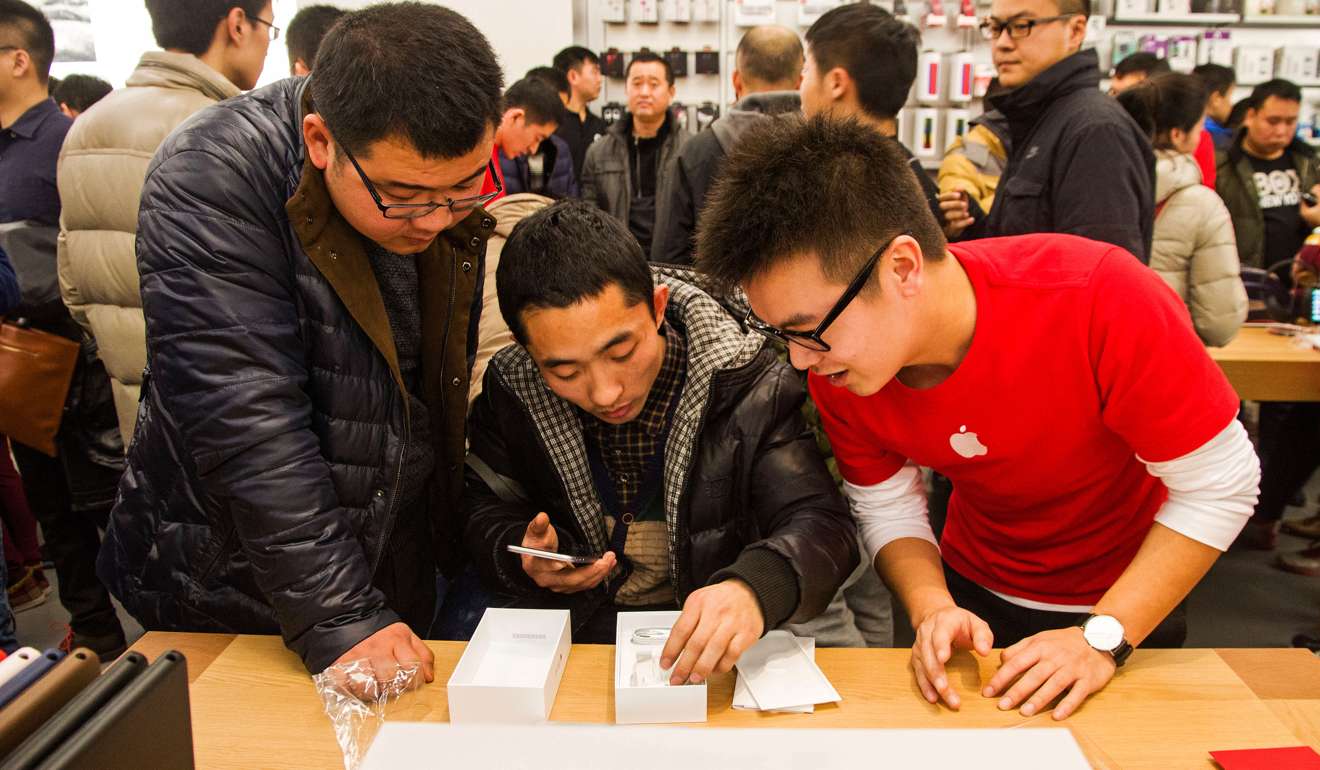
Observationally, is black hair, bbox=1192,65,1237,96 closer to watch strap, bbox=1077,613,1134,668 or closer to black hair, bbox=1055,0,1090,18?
black hair, bbox=1055,0,1090,18

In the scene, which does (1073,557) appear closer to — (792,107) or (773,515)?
(773,515)

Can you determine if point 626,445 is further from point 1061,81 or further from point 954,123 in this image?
point 954,123

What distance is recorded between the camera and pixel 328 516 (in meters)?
1.10

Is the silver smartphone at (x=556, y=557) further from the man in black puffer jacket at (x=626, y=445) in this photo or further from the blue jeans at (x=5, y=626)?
the blue jeans at (x=5, y=626)

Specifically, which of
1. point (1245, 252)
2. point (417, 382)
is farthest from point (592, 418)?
point (1245, 252)

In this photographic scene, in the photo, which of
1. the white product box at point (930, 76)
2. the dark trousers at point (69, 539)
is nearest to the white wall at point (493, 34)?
the white product box at point (930, 76)

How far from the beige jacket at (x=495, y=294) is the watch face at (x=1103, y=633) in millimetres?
1134

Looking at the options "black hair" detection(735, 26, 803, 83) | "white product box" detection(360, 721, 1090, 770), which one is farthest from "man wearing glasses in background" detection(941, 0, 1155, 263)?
"white product box" detection(360, 721, 1090, 770)

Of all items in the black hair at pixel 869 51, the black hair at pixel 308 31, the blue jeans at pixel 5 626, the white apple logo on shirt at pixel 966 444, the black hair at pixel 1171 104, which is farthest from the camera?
the black hair at pixel 1171 104

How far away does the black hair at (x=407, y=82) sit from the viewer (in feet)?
3.43

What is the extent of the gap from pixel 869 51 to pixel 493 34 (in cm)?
386

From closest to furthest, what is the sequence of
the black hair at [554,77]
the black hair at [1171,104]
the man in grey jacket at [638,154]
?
the black hair at [1171,104] < the man in grey jacket at [638,154] < the black hair at [554,77]

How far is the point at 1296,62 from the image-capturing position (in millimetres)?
5652

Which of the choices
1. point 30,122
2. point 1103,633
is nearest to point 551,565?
point 1103,633
